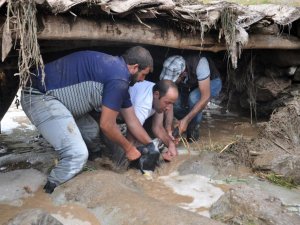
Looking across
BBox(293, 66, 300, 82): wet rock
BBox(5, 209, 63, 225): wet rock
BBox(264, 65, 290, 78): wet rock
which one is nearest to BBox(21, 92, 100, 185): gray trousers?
BBox(5, 209, 63, 225): wet rock

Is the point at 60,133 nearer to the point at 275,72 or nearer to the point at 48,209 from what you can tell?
the point at 48,209

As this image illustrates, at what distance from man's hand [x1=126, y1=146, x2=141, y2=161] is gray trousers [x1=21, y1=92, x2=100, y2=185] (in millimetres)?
549

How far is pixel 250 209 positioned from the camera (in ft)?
11.5

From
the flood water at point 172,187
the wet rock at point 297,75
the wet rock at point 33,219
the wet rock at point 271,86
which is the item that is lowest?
the flood water at point 172,187

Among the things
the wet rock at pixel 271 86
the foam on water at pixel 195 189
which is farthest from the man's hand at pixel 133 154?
the wet rock at pixel 271 86

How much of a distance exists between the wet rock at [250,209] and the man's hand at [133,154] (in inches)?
45.4

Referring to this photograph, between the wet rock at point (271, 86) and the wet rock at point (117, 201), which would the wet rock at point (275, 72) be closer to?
the wet rock at point (271, 86)

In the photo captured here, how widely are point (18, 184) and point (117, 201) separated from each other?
120 cm

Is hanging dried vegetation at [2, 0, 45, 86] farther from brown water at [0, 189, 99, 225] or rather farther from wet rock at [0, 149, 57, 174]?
wet rock at [0, 149, 57, 174]

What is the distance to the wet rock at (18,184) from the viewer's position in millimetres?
4039

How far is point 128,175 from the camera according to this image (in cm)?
471

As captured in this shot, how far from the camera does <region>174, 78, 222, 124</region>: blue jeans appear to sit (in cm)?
599

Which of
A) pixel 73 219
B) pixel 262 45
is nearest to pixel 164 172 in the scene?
pixel 73 219

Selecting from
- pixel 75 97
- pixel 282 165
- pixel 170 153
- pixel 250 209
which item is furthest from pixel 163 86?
pixel 250 209
